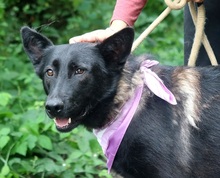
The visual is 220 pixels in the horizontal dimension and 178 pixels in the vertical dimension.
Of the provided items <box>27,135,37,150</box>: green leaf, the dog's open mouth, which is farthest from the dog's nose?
<box>27,135,37,150</box>: green leaf

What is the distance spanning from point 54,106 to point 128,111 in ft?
1.54

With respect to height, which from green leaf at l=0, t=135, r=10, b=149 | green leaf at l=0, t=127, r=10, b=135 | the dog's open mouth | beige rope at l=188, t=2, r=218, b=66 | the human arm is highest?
the human arm

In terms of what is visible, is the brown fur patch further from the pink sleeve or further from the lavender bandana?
the pink sleeve

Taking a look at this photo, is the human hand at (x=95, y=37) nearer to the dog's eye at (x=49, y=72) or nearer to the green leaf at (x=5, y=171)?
the dog's eye at (x=49, y=72)

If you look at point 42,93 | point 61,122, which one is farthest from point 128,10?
point 42,93

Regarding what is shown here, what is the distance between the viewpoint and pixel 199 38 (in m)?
Answer: 4.35

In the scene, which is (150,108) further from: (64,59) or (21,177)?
(21,177)

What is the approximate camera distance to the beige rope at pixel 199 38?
4332 millimetres

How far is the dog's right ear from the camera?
411cm

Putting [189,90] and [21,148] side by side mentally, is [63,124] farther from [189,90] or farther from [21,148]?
[21,148]

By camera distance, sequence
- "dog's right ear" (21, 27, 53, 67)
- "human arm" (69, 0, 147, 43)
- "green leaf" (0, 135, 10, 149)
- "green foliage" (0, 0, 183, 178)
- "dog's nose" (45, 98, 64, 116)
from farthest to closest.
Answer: "green foliage" (0, 0, 183, 178), "green leaf" (0, 135, 10, 149), "human arm" (69, 0, 147, 43), "dog's right ear" (21, 27, 53, 67), "dog's nose" (45, 98, 64, 116)

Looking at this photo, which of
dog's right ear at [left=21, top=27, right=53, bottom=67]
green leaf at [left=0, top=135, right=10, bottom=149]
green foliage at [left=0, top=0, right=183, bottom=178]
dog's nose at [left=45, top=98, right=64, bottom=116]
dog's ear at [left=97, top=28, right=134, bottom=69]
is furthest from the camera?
green foliage at [left=0, top=0, right=183, bottom=178]

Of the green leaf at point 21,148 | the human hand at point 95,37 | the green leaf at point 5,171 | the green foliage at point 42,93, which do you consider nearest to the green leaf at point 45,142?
the green foliage at point 42,93

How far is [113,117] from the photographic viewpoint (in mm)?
4055
